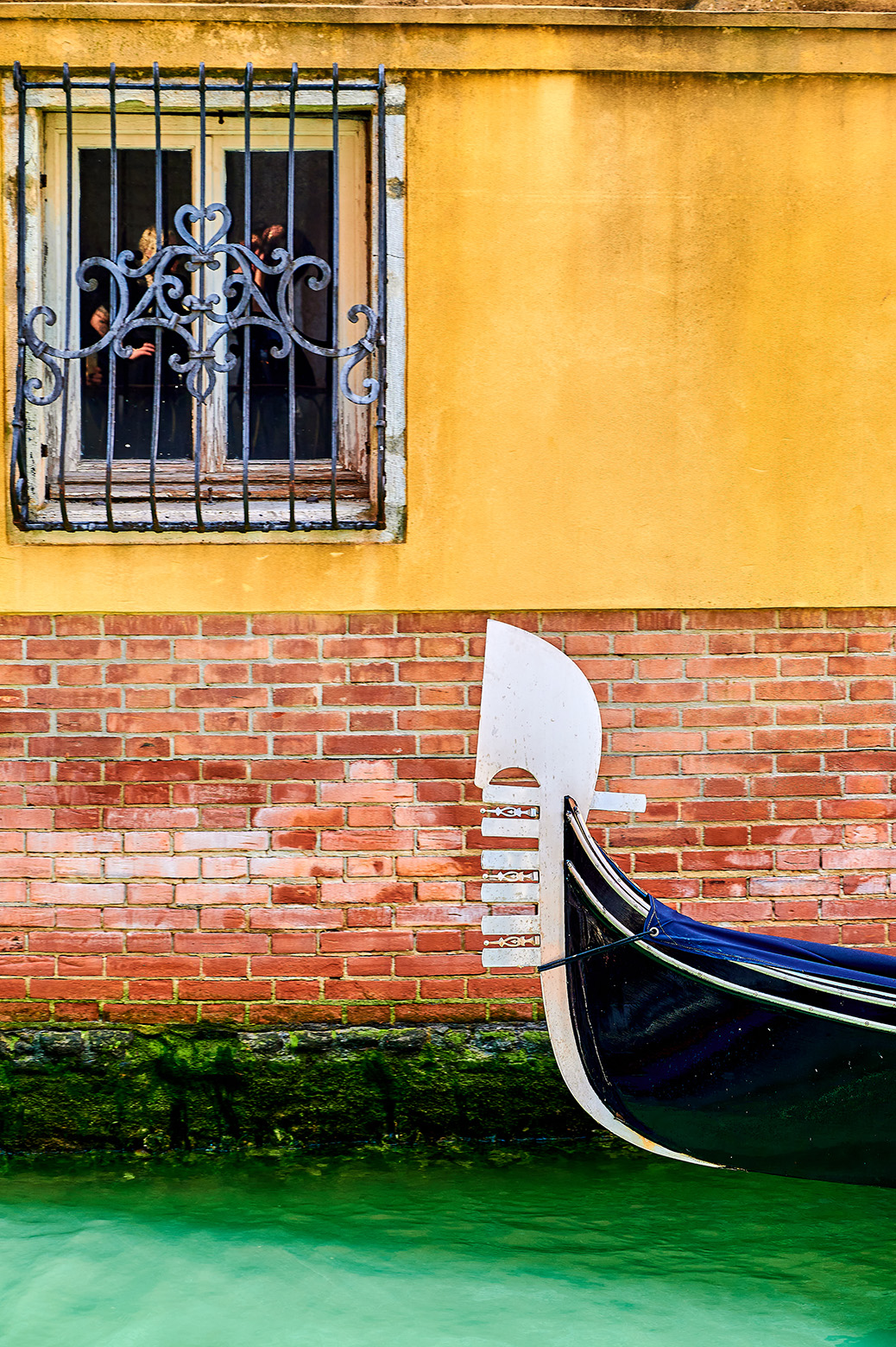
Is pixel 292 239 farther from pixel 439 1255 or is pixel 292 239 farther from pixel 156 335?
pixel 439 1255

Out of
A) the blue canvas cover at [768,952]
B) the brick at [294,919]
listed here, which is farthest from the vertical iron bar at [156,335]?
the blue canvas cover at [768,952]

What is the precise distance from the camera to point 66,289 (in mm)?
3859

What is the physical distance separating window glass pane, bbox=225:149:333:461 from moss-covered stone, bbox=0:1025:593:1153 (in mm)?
1830

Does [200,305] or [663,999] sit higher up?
[200,305]

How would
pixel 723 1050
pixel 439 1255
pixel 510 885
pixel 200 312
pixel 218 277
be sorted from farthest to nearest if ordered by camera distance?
pixel 218 277
pixel 200 312
pixel 439 1255
pixel 510 885
pixel 723 1050

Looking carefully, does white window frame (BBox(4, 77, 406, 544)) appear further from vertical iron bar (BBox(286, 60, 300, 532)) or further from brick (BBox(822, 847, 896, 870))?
brick (BBox(822, 847, 896, 870))

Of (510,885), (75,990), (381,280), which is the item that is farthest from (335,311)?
(75,990)

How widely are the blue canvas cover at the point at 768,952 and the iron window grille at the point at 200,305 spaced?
1.56 metres

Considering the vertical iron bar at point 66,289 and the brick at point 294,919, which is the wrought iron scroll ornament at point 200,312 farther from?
the brick at point 294,919

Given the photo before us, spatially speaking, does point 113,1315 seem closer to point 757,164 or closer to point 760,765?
point 760,765

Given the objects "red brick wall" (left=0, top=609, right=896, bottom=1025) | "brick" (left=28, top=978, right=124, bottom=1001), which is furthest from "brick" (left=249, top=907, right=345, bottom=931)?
"brick" (left=28, top=978, right=124, bottom=1001)

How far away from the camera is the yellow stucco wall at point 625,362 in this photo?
3.79m

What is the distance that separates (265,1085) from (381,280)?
2457 millimetres

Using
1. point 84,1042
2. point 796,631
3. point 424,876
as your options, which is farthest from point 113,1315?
point 796,631
